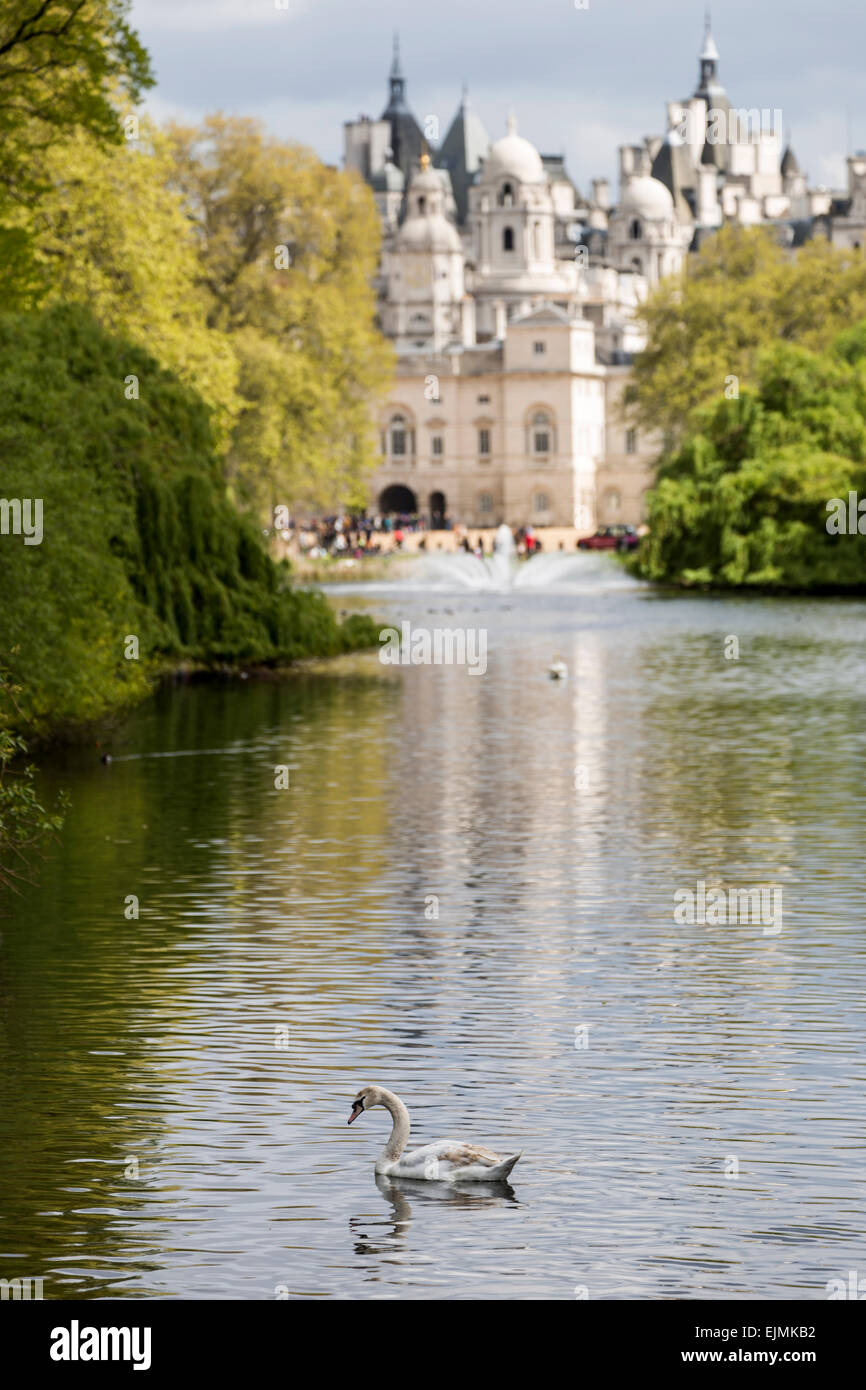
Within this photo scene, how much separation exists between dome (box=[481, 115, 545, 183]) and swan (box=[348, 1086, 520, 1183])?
190m

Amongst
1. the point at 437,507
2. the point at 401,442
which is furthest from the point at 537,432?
the point at 437,507

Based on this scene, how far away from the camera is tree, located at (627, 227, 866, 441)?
330 ft

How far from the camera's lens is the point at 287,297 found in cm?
7362

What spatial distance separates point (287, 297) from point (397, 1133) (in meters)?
63.0

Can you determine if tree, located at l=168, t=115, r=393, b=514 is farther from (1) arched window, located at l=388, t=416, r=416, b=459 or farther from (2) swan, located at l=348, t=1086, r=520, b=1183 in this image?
(1) arched window, located at l=388, t=416, r=416, b=459

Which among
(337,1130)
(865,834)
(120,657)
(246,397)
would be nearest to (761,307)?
(246,397)

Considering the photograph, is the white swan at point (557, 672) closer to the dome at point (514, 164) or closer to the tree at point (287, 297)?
the tree at point (287, 297)

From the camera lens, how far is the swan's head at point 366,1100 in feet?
40.7

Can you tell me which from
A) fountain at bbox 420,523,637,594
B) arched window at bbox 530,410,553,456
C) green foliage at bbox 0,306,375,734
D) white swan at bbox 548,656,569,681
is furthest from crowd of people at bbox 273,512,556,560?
green foliage at bbox 0,306,375,734

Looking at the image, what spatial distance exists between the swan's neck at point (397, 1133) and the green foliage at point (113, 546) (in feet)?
40.2

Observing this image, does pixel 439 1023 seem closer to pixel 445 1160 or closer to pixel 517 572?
pixel 445 1160

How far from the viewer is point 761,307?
10312 cm

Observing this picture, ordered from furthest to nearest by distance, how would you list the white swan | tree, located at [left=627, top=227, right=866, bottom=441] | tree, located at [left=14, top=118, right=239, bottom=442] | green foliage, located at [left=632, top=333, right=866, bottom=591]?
tree, located at [left=627, top=227, right=866, bottom=441] < green foliage, located at [left=632, top=333, right=866, bottom=591] < tree, located at [left=14, top=118, right=239, bottom=442] < the white swan
